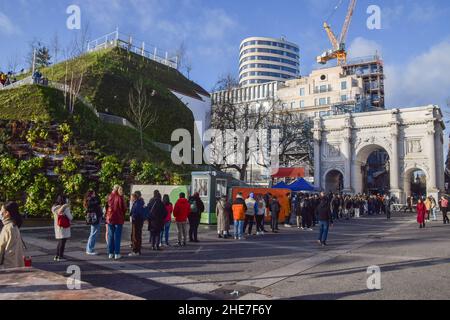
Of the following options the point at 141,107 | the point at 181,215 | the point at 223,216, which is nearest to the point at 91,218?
the point at 181,215

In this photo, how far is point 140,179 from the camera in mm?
22891

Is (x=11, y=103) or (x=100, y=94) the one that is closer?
(x=11, y=103)

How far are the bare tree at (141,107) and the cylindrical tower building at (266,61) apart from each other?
3911 inches

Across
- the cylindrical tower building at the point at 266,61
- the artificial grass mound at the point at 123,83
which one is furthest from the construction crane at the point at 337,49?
the artificial grass mound at the point at 123,83

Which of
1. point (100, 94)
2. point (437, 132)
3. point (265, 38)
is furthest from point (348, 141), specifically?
point (265, 38)

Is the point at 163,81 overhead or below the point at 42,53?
below

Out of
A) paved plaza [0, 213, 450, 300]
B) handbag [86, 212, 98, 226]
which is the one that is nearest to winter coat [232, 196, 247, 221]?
paved plaza [0, 213, 450, 300]

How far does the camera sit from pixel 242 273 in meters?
8.52

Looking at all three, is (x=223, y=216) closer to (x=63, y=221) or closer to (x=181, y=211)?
(x=181, y=211)

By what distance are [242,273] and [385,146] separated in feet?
160

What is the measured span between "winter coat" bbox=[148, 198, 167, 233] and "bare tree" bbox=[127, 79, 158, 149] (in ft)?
66.1

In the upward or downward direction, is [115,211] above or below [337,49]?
below

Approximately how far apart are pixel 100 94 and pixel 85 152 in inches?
442
